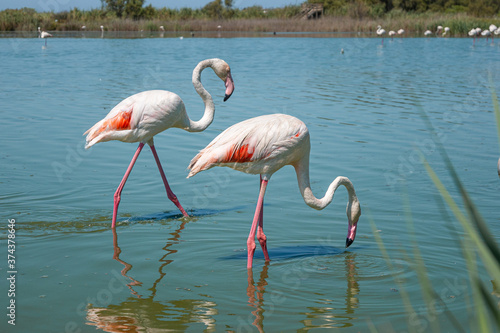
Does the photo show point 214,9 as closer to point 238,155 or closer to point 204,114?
point 204,114

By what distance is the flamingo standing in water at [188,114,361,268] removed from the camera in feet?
15.7

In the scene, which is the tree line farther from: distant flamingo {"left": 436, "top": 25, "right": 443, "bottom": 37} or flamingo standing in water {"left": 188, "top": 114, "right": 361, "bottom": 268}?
flamingo standing in water {"left": 188, "top": 114, "right": 361, "bottom": 268}

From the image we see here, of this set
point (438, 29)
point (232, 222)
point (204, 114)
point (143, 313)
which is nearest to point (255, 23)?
point (438, 29)

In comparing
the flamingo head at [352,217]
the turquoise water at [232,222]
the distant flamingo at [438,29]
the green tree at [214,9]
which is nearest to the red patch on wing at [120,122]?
the turquoise water at [232,222]

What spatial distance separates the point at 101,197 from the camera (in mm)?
6730

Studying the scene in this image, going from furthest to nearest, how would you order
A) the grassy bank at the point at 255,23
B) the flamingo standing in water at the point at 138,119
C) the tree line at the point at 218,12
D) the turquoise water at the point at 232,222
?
the tree line at the point at 218,12
the grassy bank at the point at 255,23
the flamingo standing in water at the point at 138,119
the turquoise water at the point at 232,222

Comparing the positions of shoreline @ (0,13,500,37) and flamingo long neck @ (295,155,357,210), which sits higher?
shoreline @ (0,13,500,37)

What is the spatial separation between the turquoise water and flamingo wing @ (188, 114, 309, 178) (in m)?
0.82

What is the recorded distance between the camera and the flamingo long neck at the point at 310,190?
485 centimetres

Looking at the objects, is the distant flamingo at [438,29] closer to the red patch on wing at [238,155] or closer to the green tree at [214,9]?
the green tree at [214,9]

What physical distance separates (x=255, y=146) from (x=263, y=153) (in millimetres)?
88

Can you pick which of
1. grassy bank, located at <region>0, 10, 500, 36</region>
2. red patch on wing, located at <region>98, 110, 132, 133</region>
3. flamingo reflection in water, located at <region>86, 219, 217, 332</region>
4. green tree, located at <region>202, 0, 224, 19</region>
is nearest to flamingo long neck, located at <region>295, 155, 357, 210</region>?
flamingo reflection in water, located at <region>86, 219, 217, 332</region>

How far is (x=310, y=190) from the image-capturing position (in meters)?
4.86


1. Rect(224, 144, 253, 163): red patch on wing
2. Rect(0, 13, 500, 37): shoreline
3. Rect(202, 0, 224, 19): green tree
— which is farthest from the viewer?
Rect(202, 0, 224, 19): green tree
